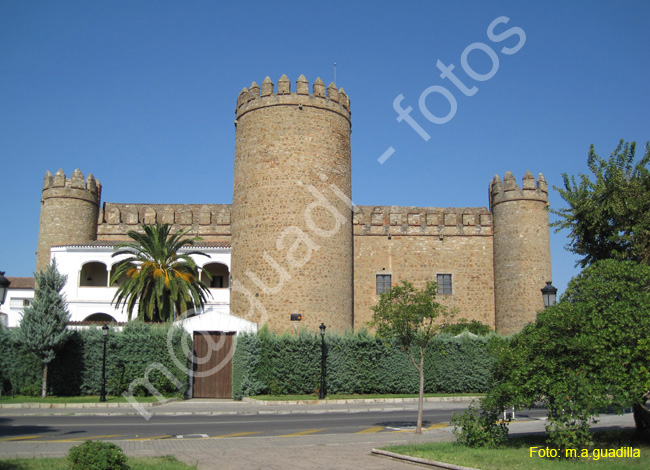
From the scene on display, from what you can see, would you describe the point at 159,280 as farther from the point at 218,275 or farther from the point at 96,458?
the point at 96,458

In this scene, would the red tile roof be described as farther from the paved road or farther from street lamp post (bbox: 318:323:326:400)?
the paved road

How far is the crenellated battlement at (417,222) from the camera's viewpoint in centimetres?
3669

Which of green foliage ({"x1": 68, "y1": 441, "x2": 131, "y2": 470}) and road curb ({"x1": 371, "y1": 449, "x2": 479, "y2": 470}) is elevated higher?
green foliage ({"x1": 68, "y1": 441, "x2": 131, "y2": 470})

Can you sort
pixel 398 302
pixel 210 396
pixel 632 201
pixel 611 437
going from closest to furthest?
pixel 611 437 < pixel 398 302 < pixel 632 201 < pixel 210 396

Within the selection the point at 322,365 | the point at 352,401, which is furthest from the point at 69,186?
the point at 352,401

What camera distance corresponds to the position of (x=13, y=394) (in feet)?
77.9

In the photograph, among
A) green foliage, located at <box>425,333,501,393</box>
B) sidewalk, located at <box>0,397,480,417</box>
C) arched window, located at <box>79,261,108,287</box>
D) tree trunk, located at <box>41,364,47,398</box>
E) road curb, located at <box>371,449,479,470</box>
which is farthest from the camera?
arched window, located at <box>79,261,108,287</box>

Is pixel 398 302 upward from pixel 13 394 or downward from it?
upward

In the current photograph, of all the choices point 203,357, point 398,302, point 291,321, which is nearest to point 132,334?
point 203,357

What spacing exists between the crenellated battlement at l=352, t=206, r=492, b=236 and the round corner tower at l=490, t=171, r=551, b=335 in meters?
1.04

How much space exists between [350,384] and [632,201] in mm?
12645

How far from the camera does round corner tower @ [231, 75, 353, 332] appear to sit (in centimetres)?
2970

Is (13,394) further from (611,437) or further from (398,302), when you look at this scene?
(611,437)

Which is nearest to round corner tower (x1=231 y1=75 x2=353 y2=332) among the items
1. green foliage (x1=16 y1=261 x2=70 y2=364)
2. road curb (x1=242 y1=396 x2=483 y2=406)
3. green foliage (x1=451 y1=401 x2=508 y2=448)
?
road curb (x1=242 y1=396 x2=483 y2=406)
